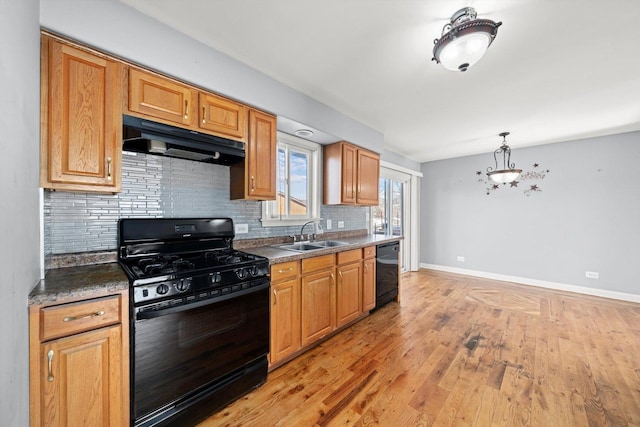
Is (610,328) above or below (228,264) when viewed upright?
below

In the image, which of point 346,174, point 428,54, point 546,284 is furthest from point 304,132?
point 546,284

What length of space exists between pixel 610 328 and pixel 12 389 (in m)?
4.91

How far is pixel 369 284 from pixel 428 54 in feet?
8.01

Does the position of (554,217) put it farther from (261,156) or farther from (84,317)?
(84,317)

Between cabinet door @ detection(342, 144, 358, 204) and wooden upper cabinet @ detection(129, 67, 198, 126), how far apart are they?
185cm

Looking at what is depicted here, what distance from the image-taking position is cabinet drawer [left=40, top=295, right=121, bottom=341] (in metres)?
1.08

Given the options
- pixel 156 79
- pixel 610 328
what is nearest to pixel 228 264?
pixel 156 79

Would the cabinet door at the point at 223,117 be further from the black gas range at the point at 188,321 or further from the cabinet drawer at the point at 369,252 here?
the cabinet drawer at the point at 369,252

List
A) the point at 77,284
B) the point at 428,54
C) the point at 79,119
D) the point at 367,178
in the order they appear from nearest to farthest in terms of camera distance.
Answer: the point at 77,284 < the point at 79,119 < the point at 428,54 < the point at 367,178

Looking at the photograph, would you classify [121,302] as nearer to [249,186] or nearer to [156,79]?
[249,186]

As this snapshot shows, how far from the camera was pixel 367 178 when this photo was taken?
11.7 feet

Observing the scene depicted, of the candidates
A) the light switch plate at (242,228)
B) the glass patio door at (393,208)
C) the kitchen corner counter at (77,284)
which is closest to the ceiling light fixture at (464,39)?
the light switch plate at (242,228)

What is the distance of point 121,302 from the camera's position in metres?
1.26

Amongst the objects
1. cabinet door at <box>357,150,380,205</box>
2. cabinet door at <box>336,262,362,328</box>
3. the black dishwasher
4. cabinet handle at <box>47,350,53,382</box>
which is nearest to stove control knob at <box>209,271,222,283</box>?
cabinet handle at <box>47,350,53,382</box>
